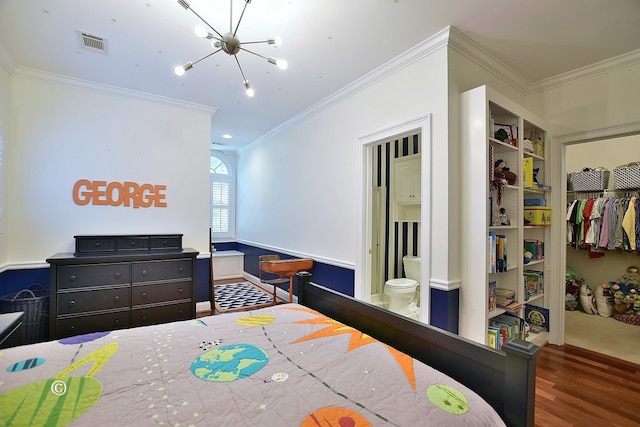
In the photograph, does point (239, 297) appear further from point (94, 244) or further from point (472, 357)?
point (472, 357)

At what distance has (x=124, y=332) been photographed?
1.57m

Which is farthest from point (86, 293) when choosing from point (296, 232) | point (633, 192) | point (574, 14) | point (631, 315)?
point (633, 192)

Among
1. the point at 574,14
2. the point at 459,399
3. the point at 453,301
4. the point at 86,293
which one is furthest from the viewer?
the point at 86,293

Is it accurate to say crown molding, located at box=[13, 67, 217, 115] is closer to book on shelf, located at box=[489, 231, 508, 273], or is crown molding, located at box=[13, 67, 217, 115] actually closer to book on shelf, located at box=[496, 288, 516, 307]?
book on shelf, located at box=[489, 231, 508, 273]

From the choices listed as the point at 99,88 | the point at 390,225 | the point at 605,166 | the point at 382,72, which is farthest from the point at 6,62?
the point at 605,166

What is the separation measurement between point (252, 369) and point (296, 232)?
3.25 m

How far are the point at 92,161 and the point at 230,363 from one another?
11.1ft

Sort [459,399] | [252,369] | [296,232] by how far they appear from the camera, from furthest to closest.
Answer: [296,232]
[252,369]
[459,399]

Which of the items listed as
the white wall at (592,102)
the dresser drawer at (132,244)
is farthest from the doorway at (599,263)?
the dresser drawer at (132,244)

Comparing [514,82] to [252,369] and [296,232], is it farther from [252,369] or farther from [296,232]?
[252,369]

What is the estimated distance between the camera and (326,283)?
377 centimetres

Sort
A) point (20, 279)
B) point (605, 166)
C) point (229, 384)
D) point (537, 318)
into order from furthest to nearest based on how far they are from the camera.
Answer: point (605, 166) → point (537, 318) → point (20, 279) → point (229, 384)

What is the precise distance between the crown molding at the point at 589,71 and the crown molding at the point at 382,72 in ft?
5.13

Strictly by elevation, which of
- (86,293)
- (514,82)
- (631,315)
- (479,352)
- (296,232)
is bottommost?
(631,315)
